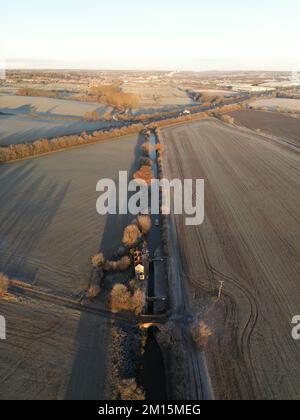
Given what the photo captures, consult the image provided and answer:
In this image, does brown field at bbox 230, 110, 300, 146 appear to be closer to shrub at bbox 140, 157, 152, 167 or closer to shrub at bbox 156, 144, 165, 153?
shrub at bbox 156, 144, 165, 153

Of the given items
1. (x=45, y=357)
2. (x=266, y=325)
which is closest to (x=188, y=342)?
(x=266, y=325)

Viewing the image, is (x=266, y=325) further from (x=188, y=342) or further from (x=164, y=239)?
(x=164, y=239)

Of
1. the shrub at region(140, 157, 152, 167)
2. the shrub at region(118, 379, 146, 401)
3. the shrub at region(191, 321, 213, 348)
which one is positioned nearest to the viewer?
the shrub at region(118, 379, 146, 401)

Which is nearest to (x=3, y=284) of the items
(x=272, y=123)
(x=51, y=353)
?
(x=51, y=353)

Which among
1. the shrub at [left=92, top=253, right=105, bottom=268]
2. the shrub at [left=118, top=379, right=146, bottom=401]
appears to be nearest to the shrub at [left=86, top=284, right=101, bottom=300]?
the shrub at [left=92, top=253, right=105, bottom=268]

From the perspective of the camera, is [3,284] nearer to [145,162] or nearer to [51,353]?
[51,353]

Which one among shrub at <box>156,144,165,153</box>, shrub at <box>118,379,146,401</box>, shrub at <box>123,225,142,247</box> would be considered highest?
shrub at <box>156,144,165,153</box>
